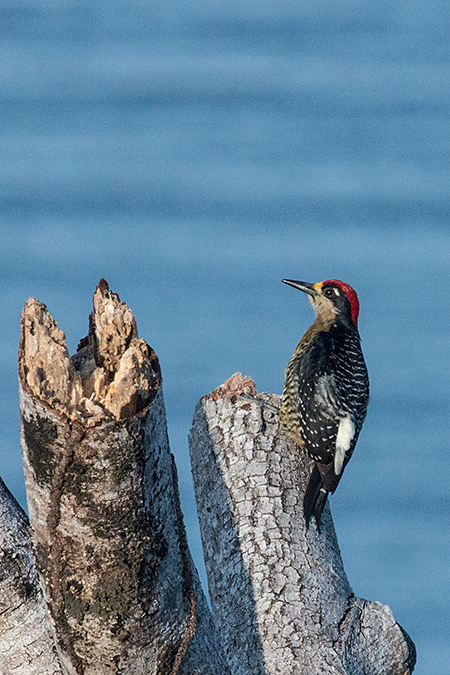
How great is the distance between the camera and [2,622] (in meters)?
2.31

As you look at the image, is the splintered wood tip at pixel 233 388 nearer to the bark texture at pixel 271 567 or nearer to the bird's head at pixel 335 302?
the bark texture at pixel 271 567

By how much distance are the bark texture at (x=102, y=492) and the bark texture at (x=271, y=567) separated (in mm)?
1004

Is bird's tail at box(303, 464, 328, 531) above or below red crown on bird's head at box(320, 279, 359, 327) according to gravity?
below

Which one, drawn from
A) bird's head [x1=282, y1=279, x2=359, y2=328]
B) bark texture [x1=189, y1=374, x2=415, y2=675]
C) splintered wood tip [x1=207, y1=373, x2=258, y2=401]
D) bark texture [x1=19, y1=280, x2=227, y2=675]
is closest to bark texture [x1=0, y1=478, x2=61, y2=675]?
bark texture [x1=19, y1=280, x2=227, y2=675]

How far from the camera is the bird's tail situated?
10.5ft

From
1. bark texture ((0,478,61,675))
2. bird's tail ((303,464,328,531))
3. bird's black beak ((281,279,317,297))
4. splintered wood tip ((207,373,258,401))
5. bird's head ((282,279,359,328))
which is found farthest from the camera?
bird's black beak ((281,279,317,297))

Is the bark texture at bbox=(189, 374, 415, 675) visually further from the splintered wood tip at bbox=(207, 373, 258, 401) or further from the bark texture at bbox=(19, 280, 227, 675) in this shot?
the bark texture at bbox=(19, 280, 227, 675)

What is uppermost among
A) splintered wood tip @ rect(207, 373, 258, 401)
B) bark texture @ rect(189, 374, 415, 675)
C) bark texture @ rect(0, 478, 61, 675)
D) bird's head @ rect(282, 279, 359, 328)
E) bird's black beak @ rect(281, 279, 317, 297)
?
bird's black beak @ rect(281, 279, 317, 297)

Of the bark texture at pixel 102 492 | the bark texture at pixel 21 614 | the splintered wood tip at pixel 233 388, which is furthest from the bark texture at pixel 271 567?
the bark texture at pixel 102 492

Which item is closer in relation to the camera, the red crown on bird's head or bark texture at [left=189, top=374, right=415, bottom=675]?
bark texture at [left=189, top=374, right=415, bottom=675]

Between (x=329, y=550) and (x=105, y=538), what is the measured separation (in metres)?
1.71

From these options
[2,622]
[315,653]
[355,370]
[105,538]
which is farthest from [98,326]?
[355,370]

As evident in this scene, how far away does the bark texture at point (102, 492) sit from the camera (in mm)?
1572

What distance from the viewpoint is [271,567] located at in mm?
2947
